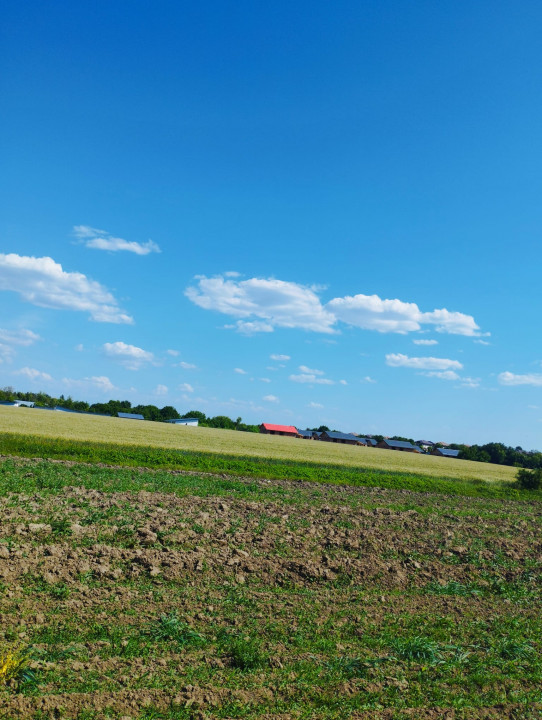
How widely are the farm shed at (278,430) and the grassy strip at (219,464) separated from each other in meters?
103

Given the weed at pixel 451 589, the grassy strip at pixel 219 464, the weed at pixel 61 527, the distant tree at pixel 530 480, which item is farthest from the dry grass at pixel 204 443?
the weed at pixel 451 589

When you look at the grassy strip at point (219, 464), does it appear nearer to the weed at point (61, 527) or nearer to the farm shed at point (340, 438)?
the weed at point (61, 527)

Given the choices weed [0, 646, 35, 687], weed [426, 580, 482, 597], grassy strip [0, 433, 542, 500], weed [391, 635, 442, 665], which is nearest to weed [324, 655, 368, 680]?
weed [391, 635, 442, 665]

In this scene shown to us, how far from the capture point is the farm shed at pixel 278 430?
493 feet

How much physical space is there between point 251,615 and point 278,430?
141964 millimetres

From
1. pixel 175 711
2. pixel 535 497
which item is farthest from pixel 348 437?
pixel 175 711

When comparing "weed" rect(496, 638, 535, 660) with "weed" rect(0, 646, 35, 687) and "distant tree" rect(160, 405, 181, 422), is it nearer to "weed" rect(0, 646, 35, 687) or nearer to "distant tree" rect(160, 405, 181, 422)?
"weed" rect(0, 646, 35, 687)

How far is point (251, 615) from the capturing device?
985 cm

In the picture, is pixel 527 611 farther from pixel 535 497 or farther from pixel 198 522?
pixel 535 497

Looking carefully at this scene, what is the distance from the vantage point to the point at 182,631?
8.73m

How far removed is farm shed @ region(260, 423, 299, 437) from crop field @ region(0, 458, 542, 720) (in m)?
133

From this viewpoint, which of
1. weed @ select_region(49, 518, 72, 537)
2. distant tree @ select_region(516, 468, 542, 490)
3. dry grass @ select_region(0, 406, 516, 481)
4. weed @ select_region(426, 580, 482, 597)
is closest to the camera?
weed @ select_region(426, 580, 482, 597)

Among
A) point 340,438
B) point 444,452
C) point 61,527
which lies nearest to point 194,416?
point 340,438

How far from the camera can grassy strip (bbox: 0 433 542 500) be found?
3288cm
